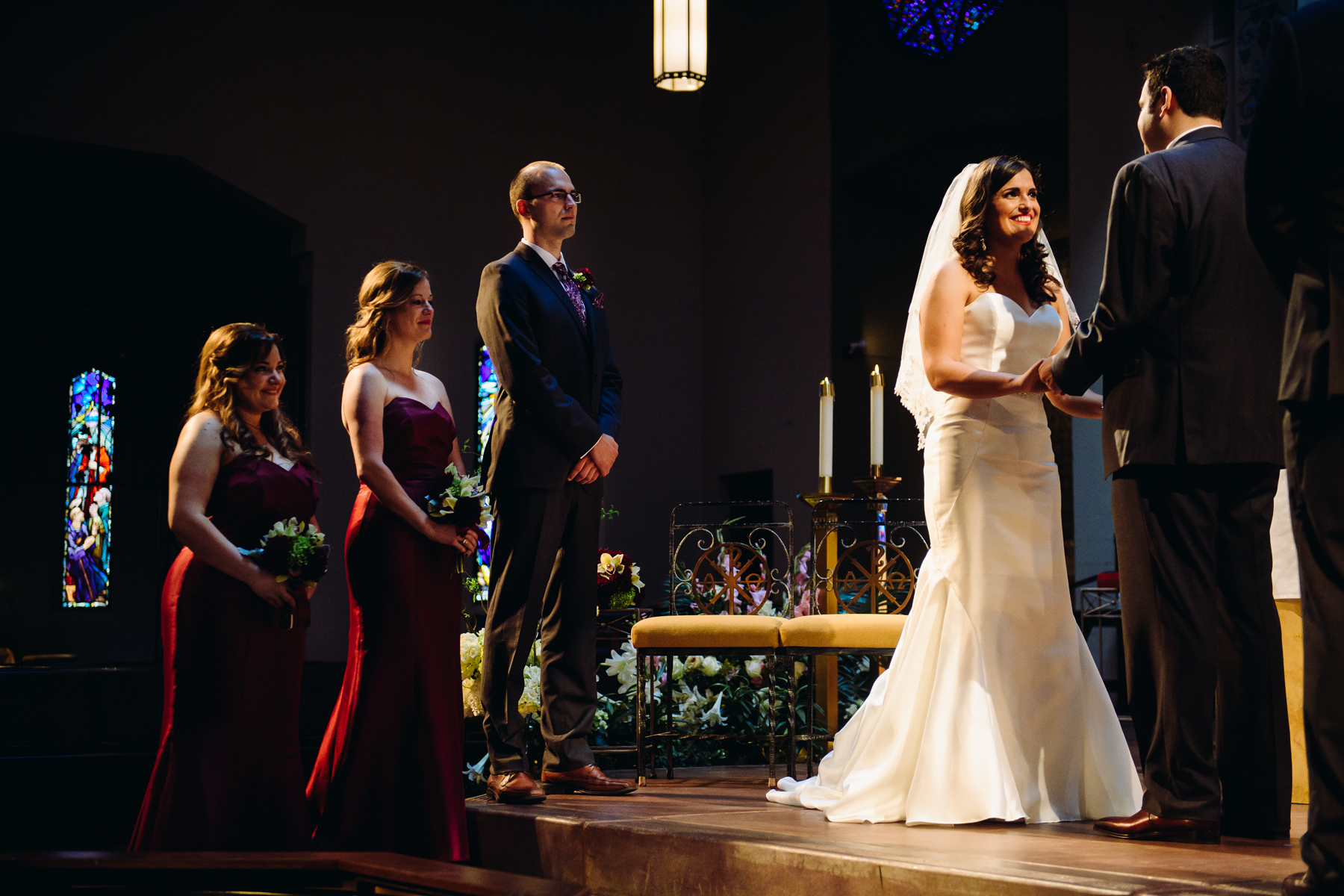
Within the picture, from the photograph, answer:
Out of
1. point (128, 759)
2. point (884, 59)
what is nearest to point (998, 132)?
point (884, 59)

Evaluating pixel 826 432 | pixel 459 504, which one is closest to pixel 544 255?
pixel 459 504

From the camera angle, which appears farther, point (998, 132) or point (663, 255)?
Result: point (663, 255)

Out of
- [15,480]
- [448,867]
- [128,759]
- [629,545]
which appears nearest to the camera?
[448,867]

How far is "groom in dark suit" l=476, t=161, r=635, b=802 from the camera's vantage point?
10.5 ft

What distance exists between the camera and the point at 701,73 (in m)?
4.62

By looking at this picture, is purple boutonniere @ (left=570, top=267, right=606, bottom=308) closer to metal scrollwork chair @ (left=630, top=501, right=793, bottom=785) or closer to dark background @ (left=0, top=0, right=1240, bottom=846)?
metal scrollwork chair @ (left=630, top=501, right=793, bottom=785)

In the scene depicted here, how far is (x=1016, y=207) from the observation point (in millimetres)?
2855

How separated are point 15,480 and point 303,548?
6114 millimetres

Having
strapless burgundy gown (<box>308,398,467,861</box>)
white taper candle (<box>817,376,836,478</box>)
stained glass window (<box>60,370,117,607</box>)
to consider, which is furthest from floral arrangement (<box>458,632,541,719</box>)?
stained glass window (<box>60,370,117,607</box>)

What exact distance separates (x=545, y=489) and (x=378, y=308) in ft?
2.08

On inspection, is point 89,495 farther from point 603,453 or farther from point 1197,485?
point 1197,485

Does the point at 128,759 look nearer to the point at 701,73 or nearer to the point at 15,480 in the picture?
the point at 15,480

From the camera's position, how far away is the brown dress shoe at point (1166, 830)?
2252mm

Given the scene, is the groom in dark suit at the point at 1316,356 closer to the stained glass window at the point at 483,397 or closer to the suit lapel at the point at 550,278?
the suit lapel at the point at 550,278
